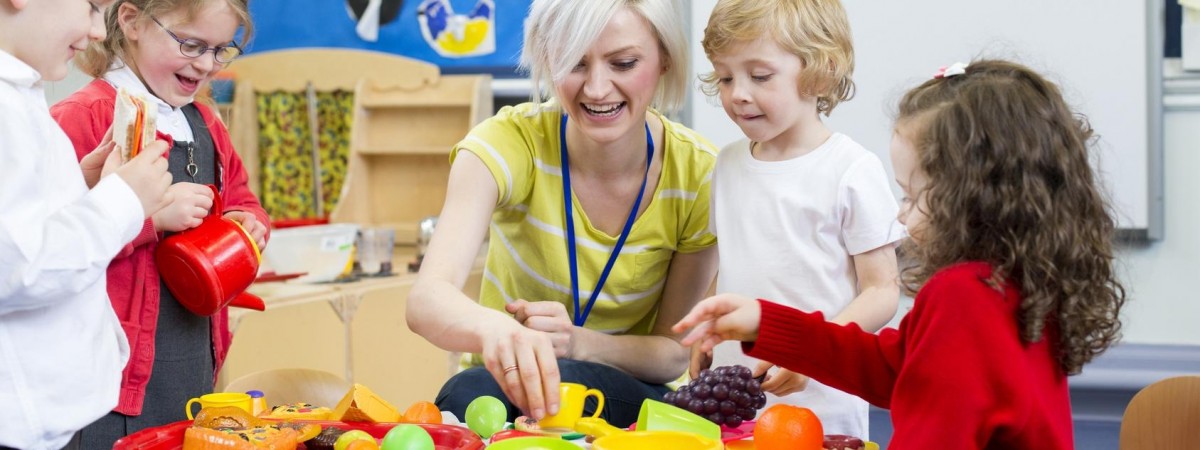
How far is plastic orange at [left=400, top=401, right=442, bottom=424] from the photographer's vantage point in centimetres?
126

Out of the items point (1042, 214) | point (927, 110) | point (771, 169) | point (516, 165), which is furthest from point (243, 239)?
point (1042, 214)

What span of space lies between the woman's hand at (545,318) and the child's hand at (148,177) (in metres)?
0.45

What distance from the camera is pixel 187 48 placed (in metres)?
1.55

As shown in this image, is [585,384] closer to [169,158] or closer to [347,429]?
[347,429]

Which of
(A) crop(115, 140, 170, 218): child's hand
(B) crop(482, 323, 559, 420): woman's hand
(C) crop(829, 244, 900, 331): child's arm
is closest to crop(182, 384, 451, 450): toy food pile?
(B) crop(482, 323, 559, 420): woman's hand

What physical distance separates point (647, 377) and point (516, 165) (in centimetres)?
37

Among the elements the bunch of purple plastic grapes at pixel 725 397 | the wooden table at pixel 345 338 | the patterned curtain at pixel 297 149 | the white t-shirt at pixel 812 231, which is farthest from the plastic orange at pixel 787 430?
the patterned curtain at pixel 297 149

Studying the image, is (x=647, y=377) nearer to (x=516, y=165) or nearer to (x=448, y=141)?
(x=516, y=165)

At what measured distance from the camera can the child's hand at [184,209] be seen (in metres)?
1.42

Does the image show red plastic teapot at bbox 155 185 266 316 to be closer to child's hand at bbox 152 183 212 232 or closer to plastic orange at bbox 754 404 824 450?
child's hand at bbox 152 183 212 232

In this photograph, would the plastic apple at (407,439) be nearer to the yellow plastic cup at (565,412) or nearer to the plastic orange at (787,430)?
the yellow plastic cup at (565,412)

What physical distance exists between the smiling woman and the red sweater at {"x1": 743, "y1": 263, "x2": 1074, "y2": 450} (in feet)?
1.75

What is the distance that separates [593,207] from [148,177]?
0.70m

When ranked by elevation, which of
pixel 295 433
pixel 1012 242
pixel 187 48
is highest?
pixel 187 48
